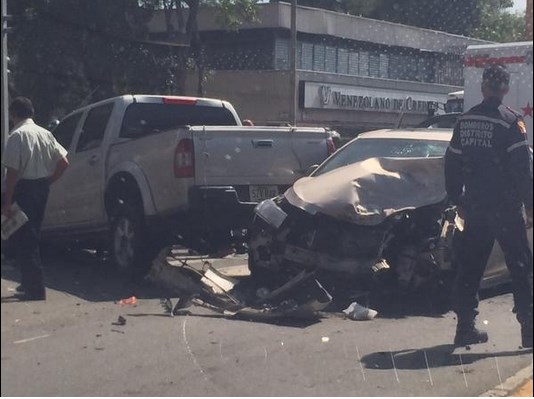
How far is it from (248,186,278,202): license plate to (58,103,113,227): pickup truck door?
4.59 feet

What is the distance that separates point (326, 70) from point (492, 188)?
63.6ft

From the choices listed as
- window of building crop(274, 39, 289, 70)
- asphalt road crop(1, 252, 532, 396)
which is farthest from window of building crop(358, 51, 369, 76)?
asphalt road crop(1, 252, 532, 396)

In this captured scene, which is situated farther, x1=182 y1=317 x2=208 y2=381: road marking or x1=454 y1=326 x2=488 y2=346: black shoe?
x1=454 y1=326 x2=488 y2=346: black shoe

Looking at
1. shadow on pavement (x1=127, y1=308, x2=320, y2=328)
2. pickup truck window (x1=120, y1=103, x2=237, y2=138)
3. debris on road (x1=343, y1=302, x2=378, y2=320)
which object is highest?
pickup truck window (x1=120, y1=103, x2=237, y2=138)

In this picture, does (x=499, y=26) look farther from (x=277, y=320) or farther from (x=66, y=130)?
(x=277, y=320)

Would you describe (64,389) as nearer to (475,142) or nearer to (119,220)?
(475,142)

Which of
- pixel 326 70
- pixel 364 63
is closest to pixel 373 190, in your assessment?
pixel 364 63

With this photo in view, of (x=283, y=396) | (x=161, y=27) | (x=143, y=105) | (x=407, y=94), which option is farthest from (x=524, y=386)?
(x=407, y=94)

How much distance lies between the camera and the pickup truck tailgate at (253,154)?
364 inches

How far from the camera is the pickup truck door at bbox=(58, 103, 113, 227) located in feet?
30.1

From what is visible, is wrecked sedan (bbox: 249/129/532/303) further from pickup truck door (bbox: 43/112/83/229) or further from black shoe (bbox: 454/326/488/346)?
pickup truck door (bbox: 43/112/83/229)

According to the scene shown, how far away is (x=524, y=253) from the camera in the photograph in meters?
7.17

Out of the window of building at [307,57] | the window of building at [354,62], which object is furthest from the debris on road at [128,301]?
the window of building at [307,57]

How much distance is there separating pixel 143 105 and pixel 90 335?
364cm
